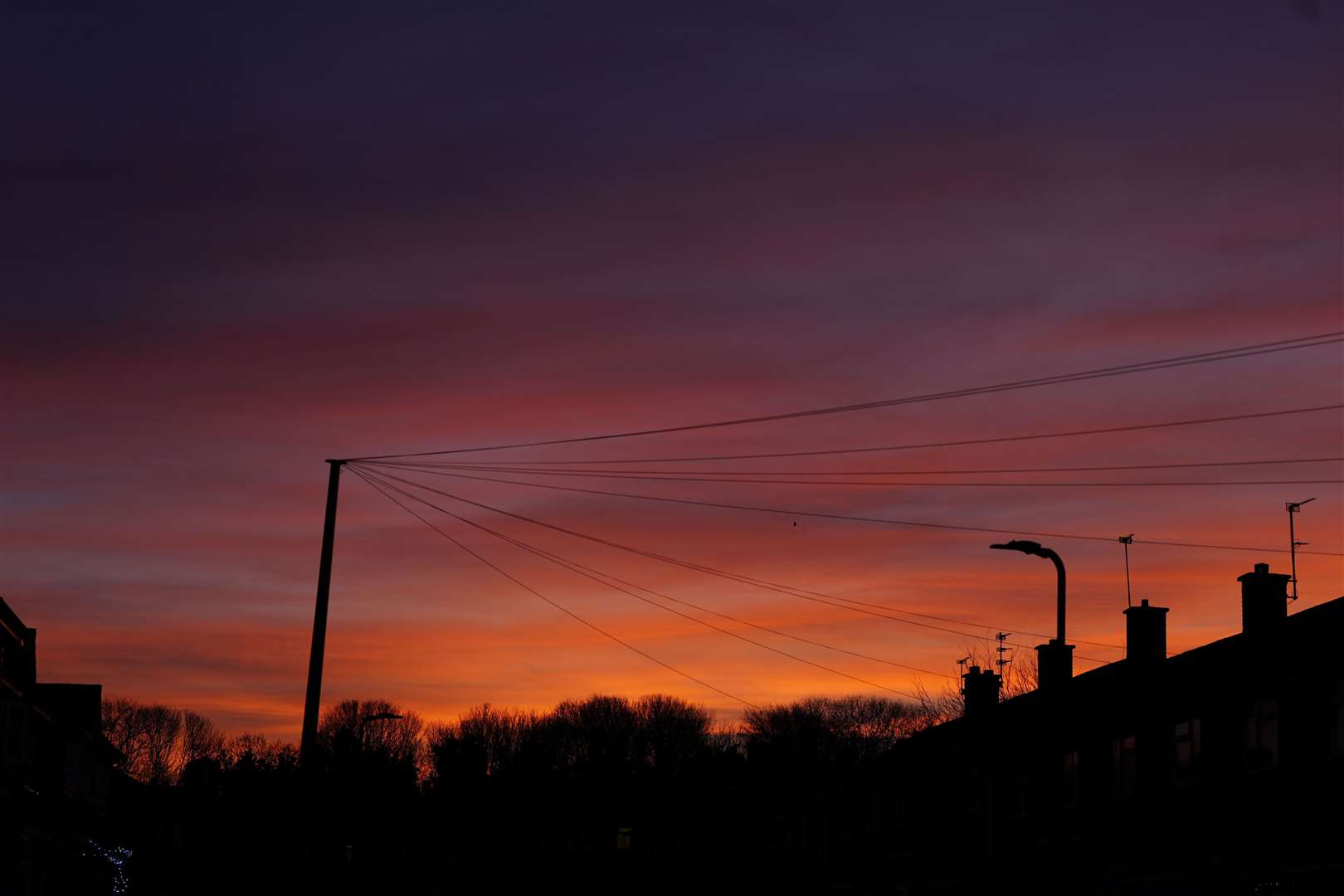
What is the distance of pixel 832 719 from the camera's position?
137750 millimetres

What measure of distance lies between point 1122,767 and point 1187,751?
3.54 metres

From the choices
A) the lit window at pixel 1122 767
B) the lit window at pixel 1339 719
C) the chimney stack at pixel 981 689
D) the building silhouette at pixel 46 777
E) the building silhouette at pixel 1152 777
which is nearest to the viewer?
the lit window at pixel 1339 719

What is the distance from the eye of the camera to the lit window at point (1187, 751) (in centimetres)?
3656

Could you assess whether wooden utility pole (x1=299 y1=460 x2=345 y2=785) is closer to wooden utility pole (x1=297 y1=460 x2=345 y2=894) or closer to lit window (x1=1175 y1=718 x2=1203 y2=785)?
wooden utility pole (x1=297 y1=460 x2=345 y2=894)

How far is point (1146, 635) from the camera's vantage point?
145 ft

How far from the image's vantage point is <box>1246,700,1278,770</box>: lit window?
3331 cm

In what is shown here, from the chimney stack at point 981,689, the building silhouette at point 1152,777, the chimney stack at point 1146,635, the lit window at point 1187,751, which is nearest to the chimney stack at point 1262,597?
the building silhouette at point 1152,777

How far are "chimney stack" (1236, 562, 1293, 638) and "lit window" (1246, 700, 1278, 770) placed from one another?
3932 mm

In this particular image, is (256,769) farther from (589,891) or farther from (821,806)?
(821,806)

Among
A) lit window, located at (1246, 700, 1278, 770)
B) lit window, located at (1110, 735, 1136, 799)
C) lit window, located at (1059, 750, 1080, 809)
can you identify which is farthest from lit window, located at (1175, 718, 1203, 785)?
lit window, located at (1059, 750, 1080, 809)

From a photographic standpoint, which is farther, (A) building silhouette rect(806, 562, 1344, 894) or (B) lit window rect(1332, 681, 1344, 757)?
(A) building silhouette rect(806, 562, 1344, 894)

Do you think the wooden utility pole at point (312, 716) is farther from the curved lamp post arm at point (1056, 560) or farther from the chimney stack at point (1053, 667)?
the chimney stack at point (1053, 667)

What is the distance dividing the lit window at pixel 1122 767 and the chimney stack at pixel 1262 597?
4496mm

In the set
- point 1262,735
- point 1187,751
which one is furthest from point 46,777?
point 1262,735
